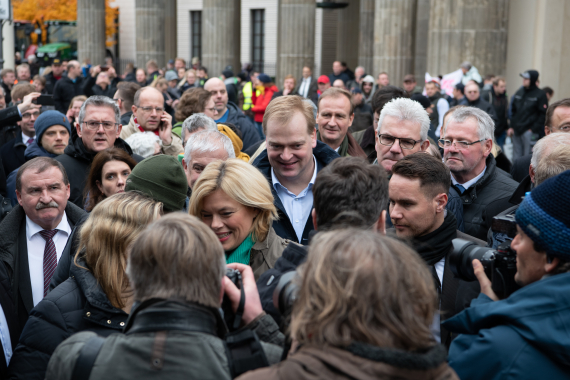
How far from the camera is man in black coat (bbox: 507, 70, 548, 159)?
12.5 metres

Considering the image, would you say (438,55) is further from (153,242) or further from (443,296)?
(153,242)

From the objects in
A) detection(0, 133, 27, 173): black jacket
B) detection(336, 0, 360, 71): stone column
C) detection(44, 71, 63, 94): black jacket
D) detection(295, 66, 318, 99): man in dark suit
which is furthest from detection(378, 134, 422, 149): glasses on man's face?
detection(336, 0, 360, 71): stone column

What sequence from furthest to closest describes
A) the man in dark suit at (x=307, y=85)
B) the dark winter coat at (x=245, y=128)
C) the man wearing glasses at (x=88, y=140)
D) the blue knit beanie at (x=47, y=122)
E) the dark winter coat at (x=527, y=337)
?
the man in dark suit at (x=307, y=85)
the dark winter coat at (x=245, y=128)
the blue knit beanie at (x=47, y=122)
the man wearing glasses at (x=88, y=140)
the dark winter coat at (x=527, y=337)

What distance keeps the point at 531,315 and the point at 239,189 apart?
1.55 meters

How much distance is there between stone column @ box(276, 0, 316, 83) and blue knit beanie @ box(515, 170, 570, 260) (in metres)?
17.8

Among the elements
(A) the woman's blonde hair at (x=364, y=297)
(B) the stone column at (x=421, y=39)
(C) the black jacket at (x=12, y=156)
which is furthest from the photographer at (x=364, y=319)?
(B) the stone column at (x=421, y=39)

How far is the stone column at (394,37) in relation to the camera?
17.4 metres

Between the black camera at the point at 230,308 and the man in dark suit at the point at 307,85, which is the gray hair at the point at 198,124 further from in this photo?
the man in dark suit at the point at 307,85

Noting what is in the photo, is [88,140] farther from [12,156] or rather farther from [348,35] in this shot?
[348,35]

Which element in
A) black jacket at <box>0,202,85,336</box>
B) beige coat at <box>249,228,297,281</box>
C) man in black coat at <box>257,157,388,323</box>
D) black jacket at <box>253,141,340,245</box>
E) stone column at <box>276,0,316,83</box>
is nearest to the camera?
man in black coat at <box>257,157,388,323</box>

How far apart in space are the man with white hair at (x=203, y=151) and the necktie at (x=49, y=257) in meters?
1.00

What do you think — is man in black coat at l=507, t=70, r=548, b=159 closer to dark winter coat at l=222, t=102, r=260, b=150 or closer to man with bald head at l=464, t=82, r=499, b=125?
man with bald head at l=464, t=82, r=499, b=125

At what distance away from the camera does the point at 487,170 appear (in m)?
4.77

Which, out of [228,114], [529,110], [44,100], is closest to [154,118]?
[44,100]
